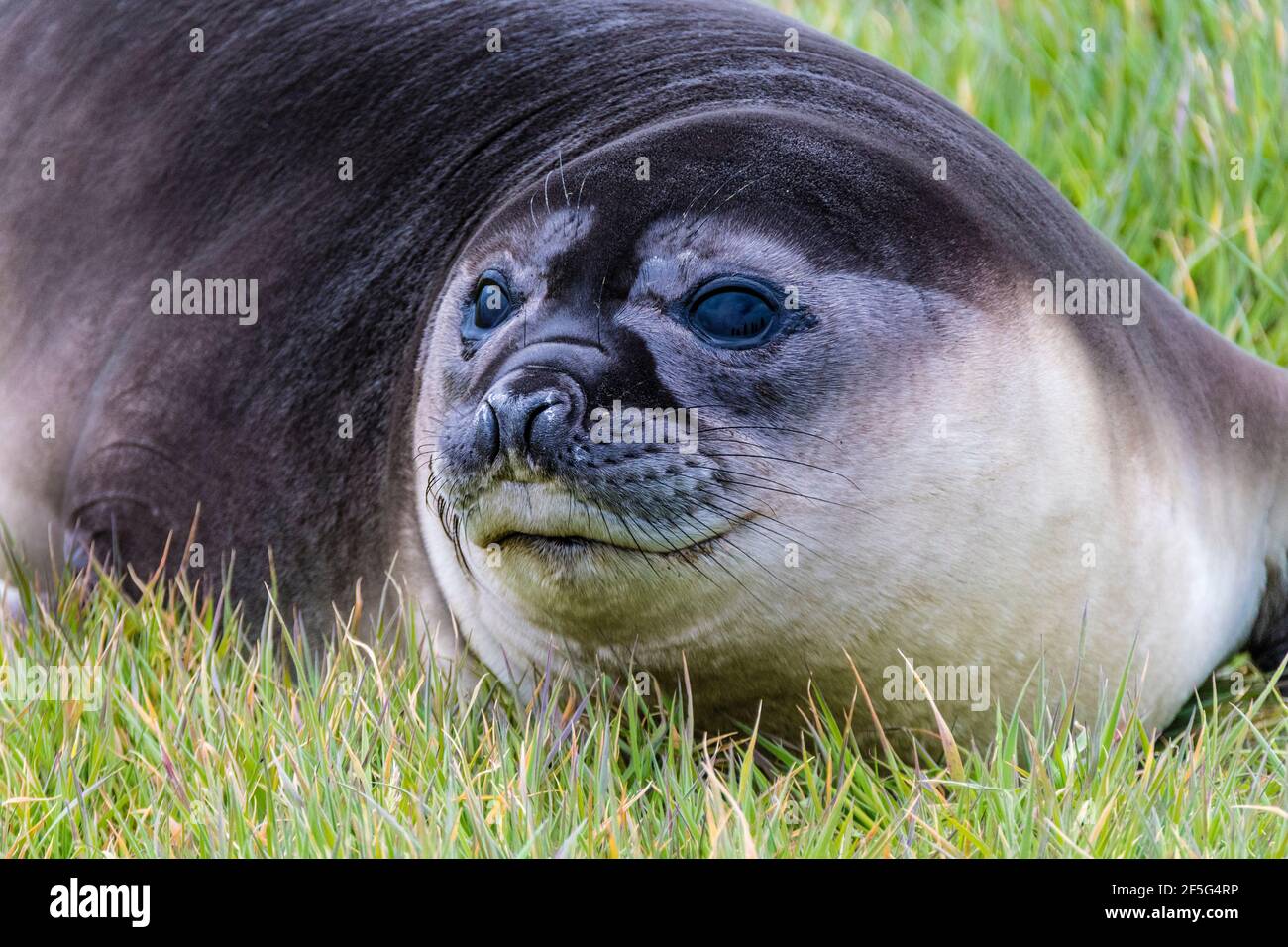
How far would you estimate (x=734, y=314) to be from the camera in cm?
297

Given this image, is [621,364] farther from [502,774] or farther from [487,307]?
[502,774]

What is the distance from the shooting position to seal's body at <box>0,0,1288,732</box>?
293 cm

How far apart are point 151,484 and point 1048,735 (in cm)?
190

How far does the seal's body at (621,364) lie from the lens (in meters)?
2.93

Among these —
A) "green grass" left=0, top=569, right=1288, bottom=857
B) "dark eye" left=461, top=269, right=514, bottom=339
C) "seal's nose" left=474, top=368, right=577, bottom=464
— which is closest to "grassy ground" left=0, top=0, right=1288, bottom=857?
"green grass" left=0, top=569, right=1288, bottom=857

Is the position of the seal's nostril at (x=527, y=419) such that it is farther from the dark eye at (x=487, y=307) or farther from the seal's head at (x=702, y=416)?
the dark eye at (x=487, y=307)
